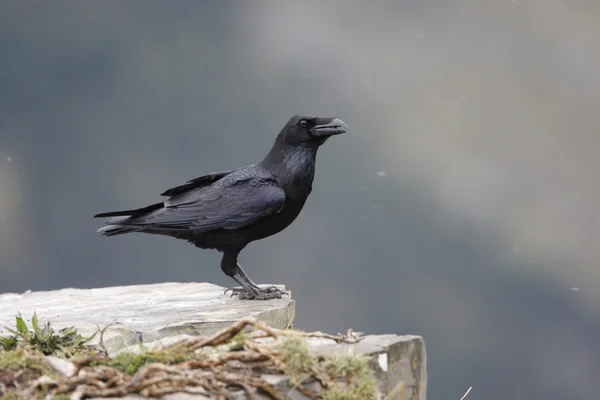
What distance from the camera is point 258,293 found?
6152 mm

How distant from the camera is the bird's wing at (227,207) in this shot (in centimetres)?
596

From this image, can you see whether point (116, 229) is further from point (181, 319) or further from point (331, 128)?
point (331, 128)

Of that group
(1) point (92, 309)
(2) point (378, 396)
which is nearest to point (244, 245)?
(1) point (92, 309)

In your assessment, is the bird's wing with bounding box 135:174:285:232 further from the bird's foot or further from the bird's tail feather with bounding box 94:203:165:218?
the bird's foot

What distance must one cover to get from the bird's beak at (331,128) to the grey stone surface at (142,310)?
120cm

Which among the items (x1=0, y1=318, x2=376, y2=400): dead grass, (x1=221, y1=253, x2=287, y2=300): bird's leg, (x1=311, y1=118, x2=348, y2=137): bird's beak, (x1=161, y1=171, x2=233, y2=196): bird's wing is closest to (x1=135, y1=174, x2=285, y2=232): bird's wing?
(x1=161, y1=171, x2=233, y2=196): bird's wing

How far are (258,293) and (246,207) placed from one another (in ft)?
2.10

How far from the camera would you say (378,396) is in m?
3.44

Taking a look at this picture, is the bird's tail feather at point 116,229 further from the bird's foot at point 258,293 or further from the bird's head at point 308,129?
the bird's head at point 308,129

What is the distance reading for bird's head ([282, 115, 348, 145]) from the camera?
6039mm

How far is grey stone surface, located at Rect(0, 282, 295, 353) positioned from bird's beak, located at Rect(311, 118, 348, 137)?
1197 millimetres

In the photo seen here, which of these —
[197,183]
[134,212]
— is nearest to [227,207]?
[197,183]

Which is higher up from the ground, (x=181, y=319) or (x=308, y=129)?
(x=308, y=129)

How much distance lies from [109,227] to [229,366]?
3.04 metres
